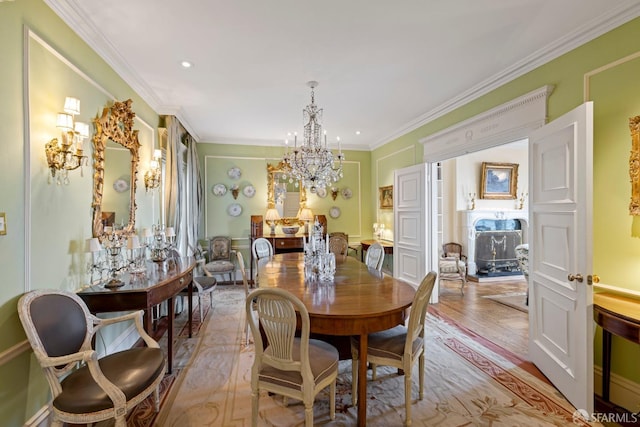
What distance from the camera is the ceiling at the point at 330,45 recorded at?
2.04m

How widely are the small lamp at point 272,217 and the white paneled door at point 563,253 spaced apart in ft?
14.0

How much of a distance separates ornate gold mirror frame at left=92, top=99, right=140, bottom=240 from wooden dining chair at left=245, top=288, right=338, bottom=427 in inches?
67.9

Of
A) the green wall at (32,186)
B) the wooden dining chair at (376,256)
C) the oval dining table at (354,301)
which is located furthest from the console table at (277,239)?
the green wall at (32,186)

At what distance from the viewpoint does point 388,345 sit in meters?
2.02

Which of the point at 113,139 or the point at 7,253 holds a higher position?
the point at 113,139

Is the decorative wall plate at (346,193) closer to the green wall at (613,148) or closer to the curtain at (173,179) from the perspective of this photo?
the curtain at (173,179)

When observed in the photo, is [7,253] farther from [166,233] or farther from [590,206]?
[590,206]

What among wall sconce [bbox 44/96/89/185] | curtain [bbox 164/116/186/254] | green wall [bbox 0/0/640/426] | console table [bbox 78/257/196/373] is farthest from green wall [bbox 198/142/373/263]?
wall sconce [bbox 44/96/89/185]

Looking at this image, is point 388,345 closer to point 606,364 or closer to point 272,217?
point 606,364

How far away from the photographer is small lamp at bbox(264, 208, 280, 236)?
5.80 m

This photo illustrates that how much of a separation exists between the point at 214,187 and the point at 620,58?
5.68 m

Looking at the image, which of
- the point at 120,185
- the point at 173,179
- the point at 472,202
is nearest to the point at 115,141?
the point at 120,185

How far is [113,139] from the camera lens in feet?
8.61

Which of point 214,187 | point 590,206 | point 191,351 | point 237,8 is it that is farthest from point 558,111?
point 214,187
